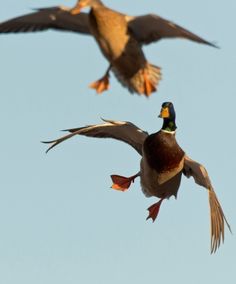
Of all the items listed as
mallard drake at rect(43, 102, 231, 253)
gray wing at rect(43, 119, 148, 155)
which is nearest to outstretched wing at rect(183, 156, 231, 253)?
mallard drake at rect(43, 102, 231, 253)

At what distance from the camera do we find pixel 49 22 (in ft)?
40.5

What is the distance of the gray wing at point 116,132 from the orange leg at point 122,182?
0.60 meters

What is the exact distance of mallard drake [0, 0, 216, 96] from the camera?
1073cm

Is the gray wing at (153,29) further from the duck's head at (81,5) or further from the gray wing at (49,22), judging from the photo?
the gray wing at (49,22)

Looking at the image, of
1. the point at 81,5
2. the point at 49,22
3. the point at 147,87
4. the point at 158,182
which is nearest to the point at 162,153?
the point at 158,182

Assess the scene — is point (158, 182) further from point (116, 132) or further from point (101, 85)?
point (101, 85)

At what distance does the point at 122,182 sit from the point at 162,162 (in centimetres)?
265

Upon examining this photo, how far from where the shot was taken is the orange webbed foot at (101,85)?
11.5m

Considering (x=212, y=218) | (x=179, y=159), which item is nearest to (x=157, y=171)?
(x=179, y=159)

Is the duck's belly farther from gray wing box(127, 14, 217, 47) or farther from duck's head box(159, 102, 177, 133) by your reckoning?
gray wing box(127, 14, 217, 47)

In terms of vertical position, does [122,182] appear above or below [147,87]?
below

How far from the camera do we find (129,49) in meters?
11.1

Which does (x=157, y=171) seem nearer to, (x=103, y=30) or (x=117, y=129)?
(x=117, y=129)

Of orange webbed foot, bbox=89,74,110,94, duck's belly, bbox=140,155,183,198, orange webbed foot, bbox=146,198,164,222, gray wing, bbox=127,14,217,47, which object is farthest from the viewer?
orange webbed foot, bbox=146,198,164,222
